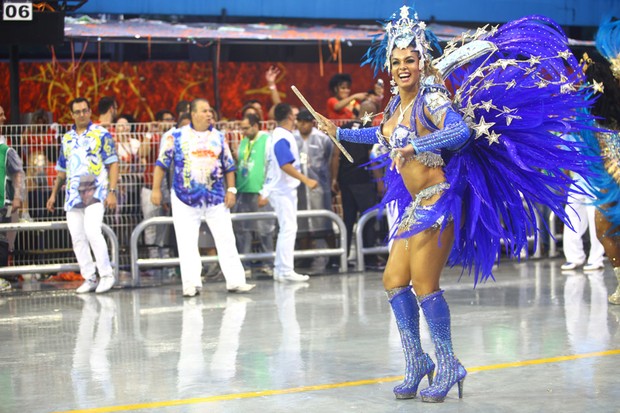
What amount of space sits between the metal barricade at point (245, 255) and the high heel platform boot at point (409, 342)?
5.58 meters

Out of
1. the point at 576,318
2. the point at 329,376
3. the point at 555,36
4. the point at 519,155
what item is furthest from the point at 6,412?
the point at 576,318

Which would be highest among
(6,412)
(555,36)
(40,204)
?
(555,36)

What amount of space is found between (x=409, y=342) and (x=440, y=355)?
0.20 meters

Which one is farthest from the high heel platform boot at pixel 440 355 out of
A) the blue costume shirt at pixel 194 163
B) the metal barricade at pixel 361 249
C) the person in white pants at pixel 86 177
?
the metal barricade at pixel 361 249

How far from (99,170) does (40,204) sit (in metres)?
1.54

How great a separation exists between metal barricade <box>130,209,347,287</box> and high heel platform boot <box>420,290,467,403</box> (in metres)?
5.72

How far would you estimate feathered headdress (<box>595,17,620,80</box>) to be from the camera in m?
9.42

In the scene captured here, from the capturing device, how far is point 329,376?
688 cm

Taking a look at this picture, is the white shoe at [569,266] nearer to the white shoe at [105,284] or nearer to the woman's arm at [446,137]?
the white shoe at [105,284]

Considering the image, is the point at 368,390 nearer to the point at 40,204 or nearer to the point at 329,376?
the point at 329,376

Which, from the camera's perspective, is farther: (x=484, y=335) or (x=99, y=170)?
(x=99, y=170)

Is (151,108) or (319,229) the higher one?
(151,108)

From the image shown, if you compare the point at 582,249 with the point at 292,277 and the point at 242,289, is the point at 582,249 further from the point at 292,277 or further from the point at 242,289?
the point at 242,289

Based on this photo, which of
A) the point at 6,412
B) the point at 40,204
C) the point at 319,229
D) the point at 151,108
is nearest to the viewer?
the point at 6,412
